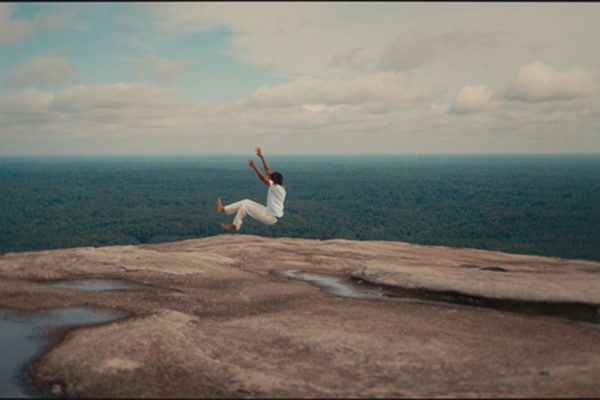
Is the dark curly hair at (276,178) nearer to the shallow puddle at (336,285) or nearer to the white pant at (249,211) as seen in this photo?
the white pant at (249,211)

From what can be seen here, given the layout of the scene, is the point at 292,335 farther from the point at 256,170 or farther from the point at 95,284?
the point at 95,284

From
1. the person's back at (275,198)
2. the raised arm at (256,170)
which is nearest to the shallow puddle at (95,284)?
the person's back at (275,198)

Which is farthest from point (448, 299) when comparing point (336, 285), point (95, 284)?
point (95, 284)

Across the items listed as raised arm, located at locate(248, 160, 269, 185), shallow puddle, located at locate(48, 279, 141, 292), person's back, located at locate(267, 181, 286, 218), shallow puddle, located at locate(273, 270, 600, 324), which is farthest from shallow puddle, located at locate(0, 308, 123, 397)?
shallow puddle, located at locate(273, 270, 600, 324)

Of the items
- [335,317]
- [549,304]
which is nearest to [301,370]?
[335,317]

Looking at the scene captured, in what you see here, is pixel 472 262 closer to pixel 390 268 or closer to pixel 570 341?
pixel 390 268

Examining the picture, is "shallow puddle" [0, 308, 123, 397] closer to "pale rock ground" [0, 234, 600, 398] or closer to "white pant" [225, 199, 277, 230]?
"pale rock ground" [0, 234, 600, 398]
